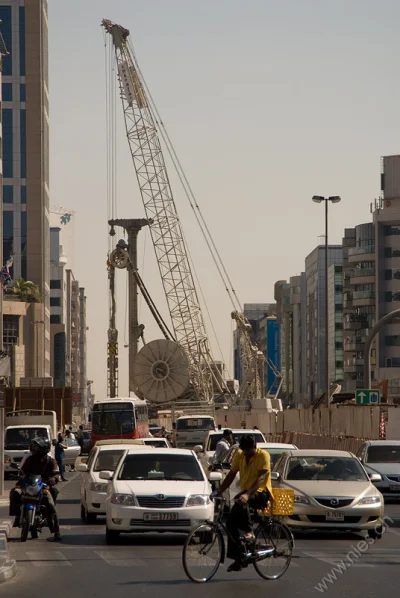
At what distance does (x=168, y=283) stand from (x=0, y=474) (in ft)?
238

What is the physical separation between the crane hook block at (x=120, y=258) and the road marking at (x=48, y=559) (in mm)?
97376

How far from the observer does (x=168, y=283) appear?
351ft

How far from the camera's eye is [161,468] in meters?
21.9

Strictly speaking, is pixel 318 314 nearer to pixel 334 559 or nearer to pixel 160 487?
pixel 160 487

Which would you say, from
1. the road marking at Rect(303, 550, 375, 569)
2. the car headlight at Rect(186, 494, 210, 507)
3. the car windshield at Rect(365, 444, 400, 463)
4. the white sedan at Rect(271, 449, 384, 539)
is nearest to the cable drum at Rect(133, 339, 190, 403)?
the car windshield at Rect(365, 444, 400, 463)

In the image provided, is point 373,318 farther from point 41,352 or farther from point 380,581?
point 380,581

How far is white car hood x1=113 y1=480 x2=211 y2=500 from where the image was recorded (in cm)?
2047

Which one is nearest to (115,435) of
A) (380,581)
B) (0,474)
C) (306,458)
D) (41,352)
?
(0,474)

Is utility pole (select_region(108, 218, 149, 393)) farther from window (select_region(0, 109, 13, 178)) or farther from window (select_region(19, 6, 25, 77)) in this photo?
window (select_region(19, 6, 25, 77))

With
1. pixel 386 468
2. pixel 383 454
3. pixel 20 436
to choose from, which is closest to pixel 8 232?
pixel 20 436

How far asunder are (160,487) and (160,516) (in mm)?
654

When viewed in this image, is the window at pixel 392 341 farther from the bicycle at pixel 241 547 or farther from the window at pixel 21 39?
the bicycle at pixel 241 547

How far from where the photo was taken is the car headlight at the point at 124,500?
20.2m

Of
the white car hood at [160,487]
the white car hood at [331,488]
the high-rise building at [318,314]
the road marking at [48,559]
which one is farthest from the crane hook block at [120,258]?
the road marking at [48,559]
